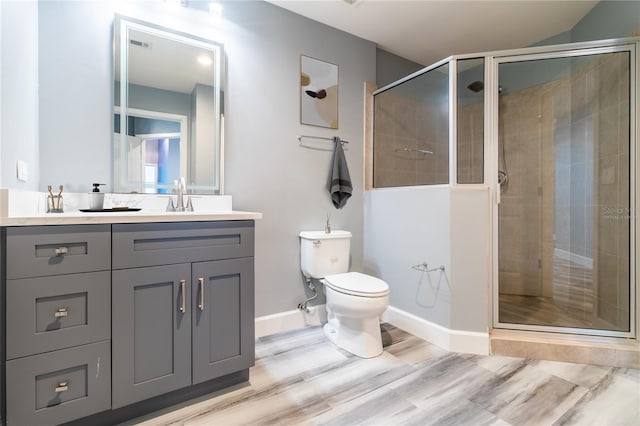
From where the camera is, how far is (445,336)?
198 centimetres

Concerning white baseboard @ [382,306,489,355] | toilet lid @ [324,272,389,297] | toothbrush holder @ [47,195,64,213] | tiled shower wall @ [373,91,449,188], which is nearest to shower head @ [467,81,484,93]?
tiled shower wall @ [373,91,449,188]

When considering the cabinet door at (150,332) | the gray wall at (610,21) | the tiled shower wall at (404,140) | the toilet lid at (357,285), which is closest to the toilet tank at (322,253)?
the toilet lid at (357,285)

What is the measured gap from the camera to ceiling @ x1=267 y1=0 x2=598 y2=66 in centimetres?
219

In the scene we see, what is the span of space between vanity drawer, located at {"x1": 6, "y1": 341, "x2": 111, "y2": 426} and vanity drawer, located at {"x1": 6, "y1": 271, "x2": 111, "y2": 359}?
4cm

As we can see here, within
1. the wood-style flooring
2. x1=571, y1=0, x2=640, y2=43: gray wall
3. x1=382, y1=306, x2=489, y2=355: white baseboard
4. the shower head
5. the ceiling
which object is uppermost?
the ceiling

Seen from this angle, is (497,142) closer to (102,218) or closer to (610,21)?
(610,21)

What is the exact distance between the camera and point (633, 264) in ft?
6.00

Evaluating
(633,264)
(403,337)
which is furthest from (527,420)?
(633,264)

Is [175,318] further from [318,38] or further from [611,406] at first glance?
[318,38]

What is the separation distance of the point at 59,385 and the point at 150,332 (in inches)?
13.0

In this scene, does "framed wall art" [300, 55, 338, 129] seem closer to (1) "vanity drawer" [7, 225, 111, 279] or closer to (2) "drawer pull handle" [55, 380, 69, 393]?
(1) "vanity drawer" [7, 225, 111, 279]

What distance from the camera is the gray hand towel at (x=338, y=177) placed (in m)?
2.43

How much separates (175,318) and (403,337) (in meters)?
1.59

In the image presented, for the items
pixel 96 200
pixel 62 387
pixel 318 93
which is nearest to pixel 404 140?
pixel 318 93
